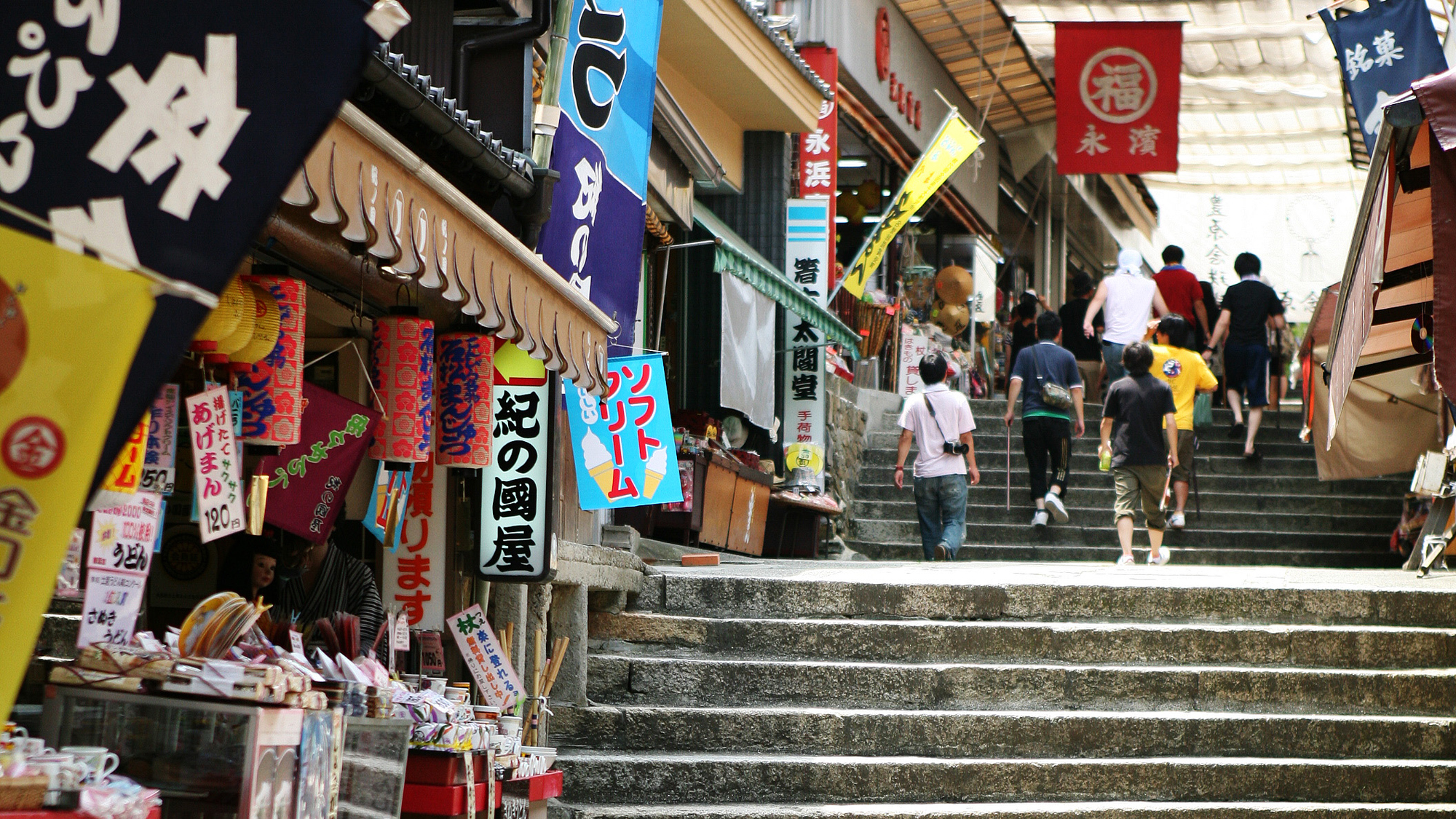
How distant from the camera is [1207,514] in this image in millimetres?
15266

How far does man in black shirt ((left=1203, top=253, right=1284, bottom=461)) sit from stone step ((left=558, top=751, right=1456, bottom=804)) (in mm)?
8624

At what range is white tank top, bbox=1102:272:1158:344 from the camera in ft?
54.3

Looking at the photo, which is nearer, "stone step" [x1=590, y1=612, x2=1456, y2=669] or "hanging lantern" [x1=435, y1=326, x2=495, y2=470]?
"hanging lantern" [x1=435, y1=326, x2=495, y2=470]

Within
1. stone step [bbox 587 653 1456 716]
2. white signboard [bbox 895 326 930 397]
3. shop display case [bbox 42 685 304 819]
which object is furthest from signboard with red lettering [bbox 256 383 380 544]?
white signboard [bbox 895 326 930 397]

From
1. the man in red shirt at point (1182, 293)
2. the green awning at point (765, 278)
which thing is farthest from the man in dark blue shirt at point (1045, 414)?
the man in red shirt at point (1182, 293)

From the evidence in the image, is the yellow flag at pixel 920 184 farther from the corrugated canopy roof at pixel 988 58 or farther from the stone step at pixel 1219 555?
the corrugated canopy roof at pixel 988 58

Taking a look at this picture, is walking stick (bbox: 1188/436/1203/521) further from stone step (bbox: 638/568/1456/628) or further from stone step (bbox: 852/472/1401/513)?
stone step (bbox: 638/568/1456/628)

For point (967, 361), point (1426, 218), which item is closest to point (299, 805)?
point (1426, 218)

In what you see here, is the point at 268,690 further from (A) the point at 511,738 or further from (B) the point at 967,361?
(B) the point at 967,361

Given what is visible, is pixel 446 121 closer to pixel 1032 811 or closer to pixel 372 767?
pixel 372 767

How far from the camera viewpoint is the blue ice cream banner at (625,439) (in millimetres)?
8961

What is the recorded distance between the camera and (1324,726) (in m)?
8.58

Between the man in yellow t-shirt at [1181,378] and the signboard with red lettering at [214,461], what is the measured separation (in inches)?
422

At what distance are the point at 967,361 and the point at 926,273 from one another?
1.43 metres
